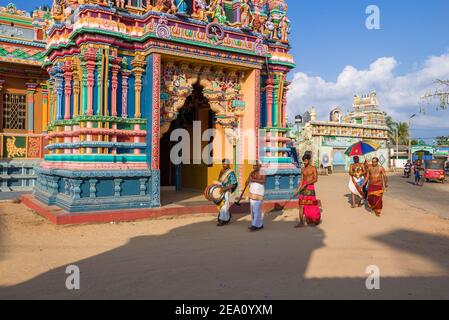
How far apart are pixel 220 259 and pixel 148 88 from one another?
5.43 metres

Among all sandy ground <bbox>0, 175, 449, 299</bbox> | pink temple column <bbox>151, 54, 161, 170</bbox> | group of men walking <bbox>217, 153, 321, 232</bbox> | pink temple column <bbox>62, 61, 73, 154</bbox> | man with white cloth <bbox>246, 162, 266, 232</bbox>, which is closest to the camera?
sandy ground <bbox>0, 175, 449, 299</bbox>

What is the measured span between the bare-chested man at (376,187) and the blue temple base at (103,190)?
5.91 meters

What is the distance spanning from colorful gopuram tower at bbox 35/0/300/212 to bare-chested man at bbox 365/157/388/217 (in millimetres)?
2257

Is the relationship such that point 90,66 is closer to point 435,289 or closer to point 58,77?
point 58,77

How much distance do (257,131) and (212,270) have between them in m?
6.64

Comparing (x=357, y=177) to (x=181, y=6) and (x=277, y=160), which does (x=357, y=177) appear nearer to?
(x=277, y=160)

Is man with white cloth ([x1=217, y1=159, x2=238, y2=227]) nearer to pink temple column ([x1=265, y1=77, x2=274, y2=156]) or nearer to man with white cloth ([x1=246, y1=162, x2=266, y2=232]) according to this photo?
man with white cloth ([x1=246, y1=162, x2=266, y2=232])

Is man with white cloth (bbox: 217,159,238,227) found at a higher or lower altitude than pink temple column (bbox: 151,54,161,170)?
lower

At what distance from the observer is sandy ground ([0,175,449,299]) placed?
15.2 ft

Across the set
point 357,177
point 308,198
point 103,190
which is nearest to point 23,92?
point 103,190

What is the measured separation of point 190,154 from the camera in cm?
1514

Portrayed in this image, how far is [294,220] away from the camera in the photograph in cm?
993

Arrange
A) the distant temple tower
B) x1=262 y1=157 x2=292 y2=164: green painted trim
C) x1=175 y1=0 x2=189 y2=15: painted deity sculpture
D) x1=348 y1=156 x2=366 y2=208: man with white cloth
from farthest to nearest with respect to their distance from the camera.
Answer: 1. the distant temple tower
2. x1=348 y1=156 x2=366 y2=208: man with white cloth
3. x1=262 y1=157 x2=292 y2=164: green painted trim
4. x1=175 y1=0 x2=189 y2=15: painted deity sculpture

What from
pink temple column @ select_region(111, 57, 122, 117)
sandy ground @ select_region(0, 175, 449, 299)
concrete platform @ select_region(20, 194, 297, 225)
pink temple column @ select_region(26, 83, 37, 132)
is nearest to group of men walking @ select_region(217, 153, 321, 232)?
sandy ground @ select_region(0, 175, 449, 299)
